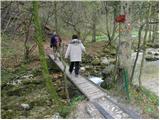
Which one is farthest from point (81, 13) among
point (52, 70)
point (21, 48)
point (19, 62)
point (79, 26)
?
point (52, 70)

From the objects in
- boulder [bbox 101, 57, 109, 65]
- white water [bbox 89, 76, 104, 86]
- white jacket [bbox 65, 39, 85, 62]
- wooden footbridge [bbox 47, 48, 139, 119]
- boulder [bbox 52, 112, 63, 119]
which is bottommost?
white water [bbox 89, 76, 104, 86]

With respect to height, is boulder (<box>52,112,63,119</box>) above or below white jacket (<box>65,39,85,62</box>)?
below

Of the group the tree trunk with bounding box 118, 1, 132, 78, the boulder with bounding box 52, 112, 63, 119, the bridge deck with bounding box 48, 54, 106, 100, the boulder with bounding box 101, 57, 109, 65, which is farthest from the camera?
the boulder with bounding box 101, 57, 109, 65

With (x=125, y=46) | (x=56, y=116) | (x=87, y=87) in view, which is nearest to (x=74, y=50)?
(x=87, y=87)

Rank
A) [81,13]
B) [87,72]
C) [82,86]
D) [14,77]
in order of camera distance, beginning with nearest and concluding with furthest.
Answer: [82,86], [14,77], [87,72], [81,13]

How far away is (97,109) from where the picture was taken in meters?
8.84

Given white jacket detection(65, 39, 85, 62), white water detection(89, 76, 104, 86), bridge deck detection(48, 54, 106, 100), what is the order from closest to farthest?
bridge deck detection(48, 54, 106, 100) < white jacket detection(65, 39, 85, 62) < white water detection(89, 76, 104, 86)

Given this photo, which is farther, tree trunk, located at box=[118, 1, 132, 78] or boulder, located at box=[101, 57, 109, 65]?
boulder, located at box=[101, 57, 109, 65]

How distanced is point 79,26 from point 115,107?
18715 mm

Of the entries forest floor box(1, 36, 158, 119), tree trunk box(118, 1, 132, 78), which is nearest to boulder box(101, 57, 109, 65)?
forest floor box(1, 36, 158, 119)

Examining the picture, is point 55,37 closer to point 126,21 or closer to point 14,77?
point 14,77

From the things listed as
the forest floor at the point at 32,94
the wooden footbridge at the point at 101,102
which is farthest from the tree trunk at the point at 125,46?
the wooden footbridge at the point at 101,102

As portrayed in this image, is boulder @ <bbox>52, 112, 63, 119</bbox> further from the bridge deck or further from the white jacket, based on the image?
the white jacket

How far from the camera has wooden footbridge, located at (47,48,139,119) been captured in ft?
27.1
